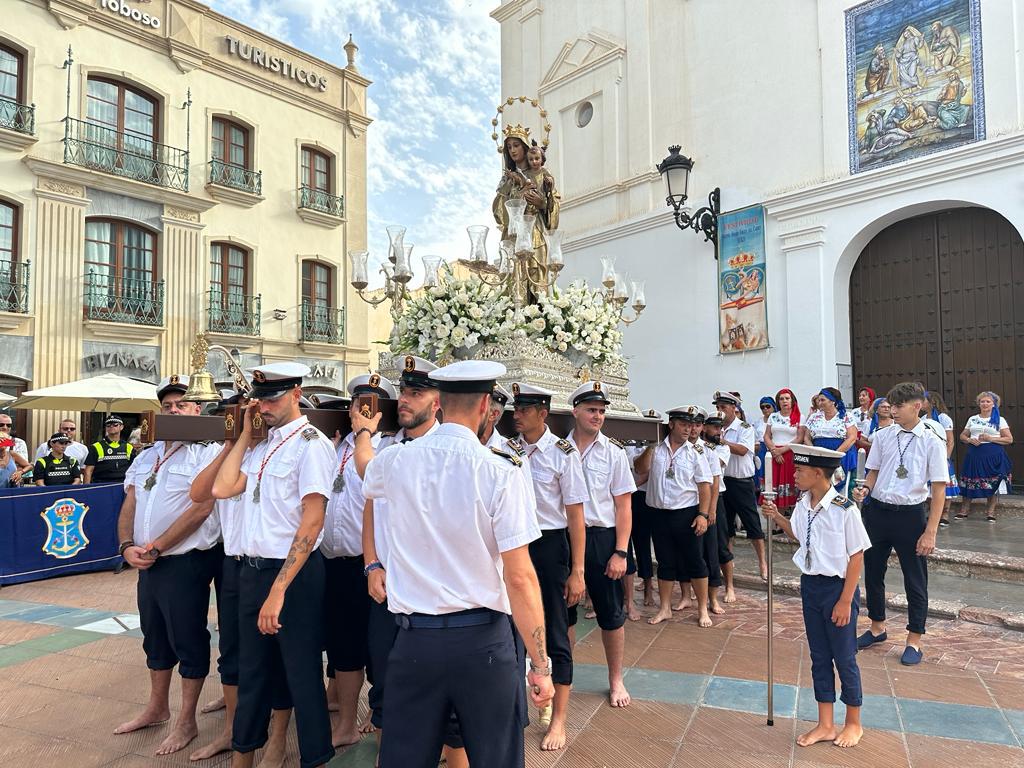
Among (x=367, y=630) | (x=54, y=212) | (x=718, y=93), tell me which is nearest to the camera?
(x=367, y=630)

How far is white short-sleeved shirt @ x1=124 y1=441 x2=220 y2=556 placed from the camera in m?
3.96

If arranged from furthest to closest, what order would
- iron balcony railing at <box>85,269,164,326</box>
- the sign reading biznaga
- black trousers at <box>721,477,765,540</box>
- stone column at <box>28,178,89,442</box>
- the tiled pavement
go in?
the sign reading biznaga → iron balcony railing at <box>85,269,164,326</box> → stone column at <box>28,178,89,442</box> → black trousers at <box>721,477,765,540</box> → the tiled pavement

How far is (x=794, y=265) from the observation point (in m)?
11.3

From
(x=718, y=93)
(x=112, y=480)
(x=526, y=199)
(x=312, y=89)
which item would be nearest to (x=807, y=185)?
(x=718, y=93)

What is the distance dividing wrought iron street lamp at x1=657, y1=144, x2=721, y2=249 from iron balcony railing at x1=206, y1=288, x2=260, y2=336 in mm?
11322

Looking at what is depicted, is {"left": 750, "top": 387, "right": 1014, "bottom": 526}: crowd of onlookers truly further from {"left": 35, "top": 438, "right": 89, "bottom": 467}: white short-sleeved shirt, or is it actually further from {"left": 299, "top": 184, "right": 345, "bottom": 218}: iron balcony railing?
{"left": 299, "top": 184, "right": 345, "bottom": 218}: iron balcony railing

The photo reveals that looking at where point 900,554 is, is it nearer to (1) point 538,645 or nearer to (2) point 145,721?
(1) point 538,645

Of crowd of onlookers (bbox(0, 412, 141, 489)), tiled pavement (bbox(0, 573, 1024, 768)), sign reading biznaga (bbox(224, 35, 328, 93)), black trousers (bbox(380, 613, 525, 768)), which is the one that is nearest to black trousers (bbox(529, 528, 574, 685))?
tiled pavement (bbox(0, 573, 1024, 768))

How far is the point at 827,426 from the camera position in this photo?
818cm

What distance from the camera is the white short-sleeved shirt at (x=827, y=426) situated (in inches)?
321

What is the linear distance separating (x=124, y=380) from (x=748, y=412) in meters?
10.3

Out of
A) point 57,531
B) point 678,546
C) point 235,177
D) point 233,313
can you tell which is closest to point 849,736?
point 678,546

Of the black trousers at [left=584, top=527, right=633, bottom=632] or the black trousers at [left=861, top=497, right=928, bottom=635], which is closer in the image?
the black trousers at [left=584, top=527, right=633, bottom=632]

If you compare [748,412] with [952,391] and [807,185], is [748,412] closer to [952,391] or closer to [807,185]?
[952,391]
